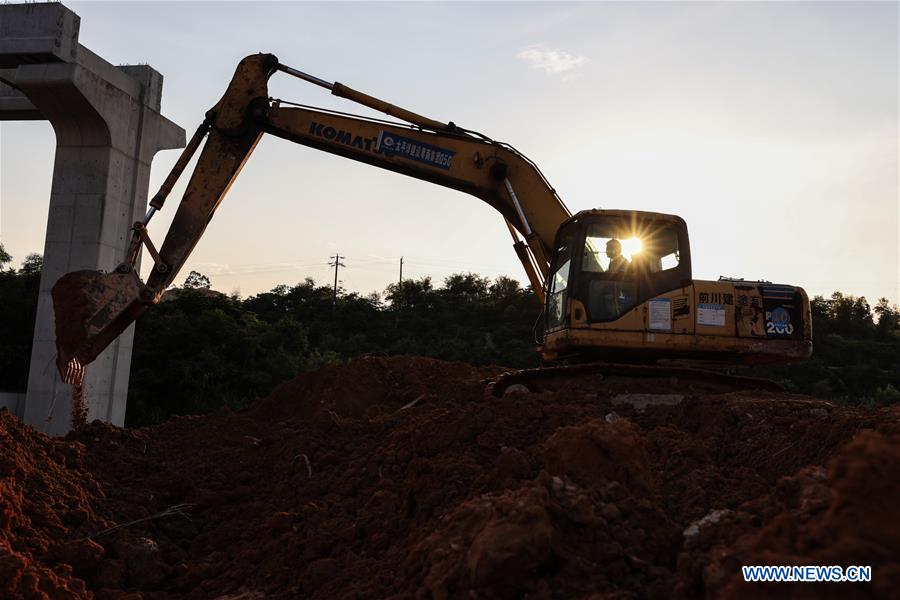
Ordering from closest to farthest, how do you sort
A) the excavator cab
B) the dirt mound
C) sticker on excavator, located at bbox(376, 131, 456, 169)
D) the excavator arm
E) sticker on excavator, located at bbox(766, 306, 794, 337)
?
the dirt mound < the excavator cab < sticker on excavator, located at bbox(766, 306, 794, 337) < the excavator arm < sticker on excavator, located at bbox(376, 131, 456, 169)

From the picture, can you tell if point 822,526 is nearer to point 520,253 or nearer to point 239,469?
point 239,469

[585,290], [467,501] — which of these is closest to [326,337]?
[585,290]

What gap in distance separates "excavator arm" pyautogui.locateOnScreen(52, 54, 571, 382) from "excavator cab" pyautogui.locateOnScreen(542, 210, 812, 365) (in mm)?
1110

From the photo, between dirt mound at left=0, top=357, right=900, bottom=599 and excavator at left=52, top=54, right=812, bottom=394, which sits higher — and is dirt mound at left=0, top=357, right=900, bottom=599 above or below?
below

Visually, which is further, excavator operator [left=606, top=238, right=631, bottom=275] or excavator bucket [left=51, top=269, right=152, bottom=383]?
excavator operator [left=606, top=238, right=631, bottom=275]

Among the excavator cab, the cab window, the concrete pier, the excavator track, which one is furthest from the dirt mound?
the concrete pier

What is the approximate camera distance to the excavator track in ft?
25.4

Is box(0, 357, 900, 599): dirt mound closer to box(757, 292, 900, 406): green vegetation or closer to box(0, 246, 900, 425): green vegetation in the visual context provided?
box(0, 246, 900, 425): green vegetation

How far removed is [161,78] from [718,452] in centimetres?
1352

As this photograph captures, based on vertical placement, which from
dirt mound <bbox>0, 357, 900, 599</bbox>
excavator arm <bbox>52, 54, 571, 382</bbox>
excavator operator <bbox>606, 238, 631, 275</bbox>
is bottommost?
dirt mound <bbox>0, 357, 900, 599</bbox>

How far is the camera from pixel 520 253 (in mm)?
9555

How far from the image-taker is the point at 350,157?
32.0 feet

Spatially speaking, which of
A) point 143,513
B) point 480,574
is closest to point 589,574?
point 480,574

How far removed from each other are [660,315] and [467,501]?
4.71 meters
